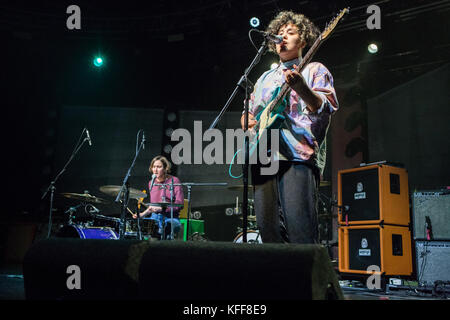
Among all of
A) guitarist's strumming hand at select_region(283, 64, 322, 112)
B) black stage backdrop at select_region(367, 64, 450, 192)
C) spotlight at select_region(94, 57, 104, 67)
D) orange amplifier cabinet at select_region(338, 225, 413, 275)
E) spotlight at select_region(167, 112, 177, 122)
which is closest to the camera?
guitarist's strumming hand at select_region(283, 64, 322, 112)

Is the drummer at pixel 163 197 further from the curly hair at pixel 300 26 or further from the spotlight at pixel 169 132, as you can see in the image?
the curly hair at pixel 300 26

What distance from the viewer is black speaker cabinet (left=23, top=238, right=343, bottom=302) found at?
1111 mm

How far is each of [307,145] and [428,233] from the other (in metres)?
3.58

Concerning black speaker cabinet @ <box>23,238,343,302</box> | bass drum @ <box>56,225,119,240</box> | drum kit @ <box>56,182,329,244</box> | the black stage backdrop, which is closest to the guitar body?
black speaker cabinet @ <box>23,238,343,302</box>

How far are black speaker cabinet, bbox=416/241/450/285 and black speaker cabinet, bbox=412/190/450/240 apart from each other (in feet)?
0.31

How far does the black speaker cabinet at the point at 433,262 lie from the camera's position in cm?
429

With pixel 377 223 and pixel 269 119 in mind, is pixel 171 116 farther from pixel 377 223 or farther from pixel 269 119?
pixel 269 119

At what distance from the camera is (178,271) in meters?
1.24

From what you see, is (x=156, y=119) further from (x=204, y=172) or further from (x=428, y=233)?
(x=428, y=233)

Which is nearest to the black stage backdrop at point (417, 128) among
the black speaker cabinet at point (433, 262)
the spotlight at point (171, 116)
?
the black speaker cabinet at point (433, 262)

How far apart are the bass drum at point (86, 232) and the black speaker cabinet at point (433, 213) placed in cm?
388

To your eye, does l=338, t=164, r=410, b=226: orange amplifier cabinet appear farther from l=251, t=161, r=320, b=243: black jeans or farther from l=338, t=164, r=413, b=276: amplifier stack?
l=251, t=161, r=320, b=243: black jeans

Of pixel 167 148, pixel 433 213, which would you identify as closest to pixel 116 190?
pixel 167 148
